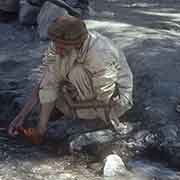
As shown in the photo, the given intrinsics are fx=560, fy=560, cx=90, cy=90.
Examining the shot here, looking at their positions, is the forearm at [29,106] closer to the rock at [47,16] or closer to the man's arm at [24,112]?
the man's arm at [24,112]

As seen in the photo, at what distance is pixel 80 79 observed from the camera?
4820mm

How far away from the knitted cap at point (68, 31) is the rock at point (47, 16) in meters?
3.49

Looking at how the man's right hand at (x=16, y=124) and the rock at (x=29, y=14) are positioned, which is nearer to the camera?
the man's right hand at (x=16, y=124)

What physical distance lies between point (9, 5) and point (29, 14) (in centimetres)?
44

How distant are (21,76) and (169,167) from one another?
2.62 meters

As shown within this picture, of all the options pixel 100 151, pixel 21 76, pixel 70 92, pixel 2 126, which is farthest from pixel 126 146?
pixel 21 76

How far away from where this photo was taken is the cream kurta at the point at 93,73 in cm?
461

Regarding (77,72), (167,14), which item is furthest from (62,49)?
(167,14)

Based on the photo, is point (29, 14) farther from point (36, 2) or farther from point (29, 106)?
point (29, 106)

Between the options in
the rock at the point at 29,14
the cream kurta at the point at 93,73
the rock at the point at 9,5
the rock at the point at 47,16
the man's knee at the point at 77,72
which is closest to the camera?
the cream kurta at the point at 93,73

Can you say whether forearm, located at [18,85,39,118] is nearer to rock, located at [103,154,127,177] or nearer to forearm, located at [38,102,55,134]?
forearm, located at [38,102,55,134]

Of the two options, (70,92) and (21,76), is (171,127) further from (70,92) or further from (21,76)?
(21,76)

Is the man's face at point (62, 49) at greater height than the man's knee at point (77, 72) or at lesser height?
greater

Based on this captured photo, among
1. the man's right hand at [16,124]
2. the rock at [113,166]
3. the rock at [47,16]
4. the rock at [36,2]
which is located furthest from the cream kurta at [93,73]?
the rock at [36,2]
